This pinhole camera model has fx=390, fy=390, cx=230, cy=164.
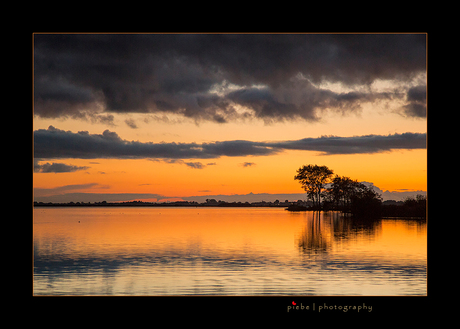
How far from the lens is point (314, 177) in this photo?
129 m

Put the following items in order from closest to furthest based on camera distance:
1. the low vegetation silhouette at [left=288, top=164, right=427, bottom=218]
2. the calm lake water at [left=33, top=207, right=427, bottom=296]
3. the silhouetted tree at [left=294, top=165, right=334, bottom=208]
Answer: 1. the calm lake water at [left=33, top=207, right=427, bottom=296]
2. the low vegetation silhouette at [left=288, top=164, right=427, bottom=218]
3. the silhouetted tree at [left=294, top=165, right=334, bottom=208]

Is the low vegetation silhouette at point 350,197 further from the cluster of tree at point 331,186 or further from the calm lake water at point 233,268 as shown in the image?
the calm lake water at point 233,268

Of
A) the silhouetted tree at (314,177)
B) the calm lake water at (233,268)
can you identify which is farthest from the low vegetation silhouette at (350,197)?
the calm lake water at (233,268)

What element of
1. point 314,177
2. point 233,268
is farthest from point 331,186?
point 233,268

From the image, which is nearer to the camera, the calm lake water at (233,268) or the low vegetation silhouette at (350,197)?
the calm lake water at (233,268)

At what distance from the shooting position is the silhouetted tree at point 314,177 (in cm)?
12925

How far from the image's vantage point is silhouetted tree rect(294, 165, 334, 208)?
5089 inches

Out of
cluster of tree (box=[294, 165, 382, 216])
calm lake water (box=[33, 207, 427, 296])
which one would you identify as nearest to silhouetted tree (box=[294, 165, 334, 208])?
cluster of tree (box=[294, 165, 382, 216])

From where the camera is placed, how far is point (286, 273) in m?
23.0

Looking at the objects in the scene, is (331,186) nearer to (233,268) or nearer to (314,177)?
(314,177)

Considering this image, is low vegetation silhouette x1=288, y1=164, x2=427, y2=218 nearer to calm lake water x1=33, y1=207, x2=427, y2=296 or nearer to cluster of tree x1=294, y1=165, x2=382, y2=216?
cluster of tree x1=294, y1=165, x2=382, y2=216

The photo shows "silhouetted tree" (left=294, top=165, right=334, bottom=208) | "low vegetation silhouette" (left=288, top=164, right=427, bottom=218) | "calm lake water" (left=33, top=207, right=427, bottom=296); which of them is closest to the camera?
"calm lake water" (left=33, top=207, right=427, bottom=296)
